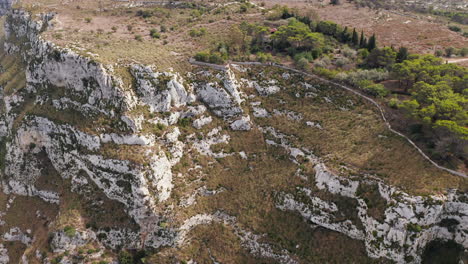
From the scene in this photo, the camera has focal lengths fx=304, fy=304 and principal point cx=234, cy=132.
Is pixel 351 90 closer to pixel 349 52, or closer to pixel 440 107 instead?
pixel 440 107

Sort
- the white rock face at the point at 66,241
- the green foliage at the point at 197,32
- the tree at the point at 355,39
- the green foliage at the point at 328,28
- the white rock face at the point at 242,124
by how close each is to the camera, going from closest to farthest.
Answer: the white rock face at the point at 66,241, the white rock face at the point at 242,124, the tree at the point at 355,39, the green foliage at the point at 197,32, the green foliage at the point at 328,28

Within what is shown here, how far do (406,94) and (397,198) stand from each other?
26.0 meters

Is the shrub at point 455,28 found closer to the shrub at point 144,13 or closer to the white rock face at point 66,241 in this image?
the shrub at point 144,13

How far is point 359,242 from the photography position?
45.6m

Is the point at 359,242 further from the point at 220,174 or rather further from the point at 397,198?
the point at 220,174

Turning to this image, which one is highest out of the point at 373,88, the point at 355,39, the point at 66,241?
the point at 355,39

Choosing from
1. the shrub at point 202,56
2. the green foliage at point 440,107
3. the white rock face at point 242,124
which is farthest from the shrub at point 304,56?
the green foliage at point 440,107

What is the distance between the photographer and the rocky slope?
1815 inches

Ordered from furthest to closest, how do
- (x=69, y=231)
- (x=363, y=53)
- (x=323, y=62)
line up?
(x=363, y=53), (x=323, y=62), (x=69, y=231)

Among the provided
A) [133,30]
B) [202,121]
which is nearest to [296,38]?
[202,121]

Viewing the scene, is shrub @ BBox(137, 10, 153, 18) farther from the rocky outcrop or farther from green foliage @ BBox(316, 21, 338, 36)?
the rocky outcrop

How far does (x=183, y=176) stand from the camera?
5491cm

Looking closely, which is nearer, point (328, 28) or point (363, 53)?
point (363, 53)

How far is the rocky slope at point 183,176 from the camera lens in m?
46.1
